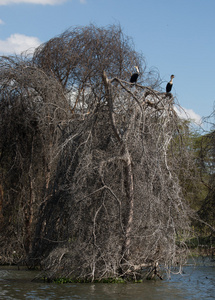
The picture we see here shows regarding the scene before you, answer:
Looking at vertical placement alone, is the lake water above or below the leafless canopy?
below

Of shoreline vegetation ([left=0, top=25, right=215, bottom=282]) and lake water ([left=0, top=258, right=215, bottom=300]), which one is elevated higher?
shoreline vegetation ([left=0, top=25, right=215, bottom=282])

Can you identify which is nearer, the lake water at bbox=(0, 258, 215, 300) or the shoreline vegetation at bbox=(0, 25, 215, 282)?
the lake water at bbox=(0, 258, 215, 300)

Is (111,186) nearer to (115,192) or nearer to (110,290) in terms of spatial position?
(115,192)

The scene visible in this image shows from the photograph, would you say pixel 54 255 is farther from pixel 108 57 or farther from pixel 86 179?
pixel 108 57

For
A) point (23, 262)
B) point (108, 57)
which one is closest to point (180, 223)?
point (23, 262)

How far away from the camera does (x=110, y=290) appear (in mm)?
10164

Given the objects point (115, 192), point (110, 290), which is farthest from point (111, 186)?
point (110, 290)

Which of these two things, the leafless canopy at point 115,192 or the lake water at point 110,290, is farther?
the leafless canopy at point 115,192

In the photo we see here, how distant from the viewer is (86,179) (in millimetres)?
11453

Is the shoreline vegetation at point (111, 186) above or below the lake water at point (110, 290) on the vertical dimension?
above

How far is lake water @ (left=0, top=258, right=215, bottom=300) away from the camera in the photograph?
9.59m

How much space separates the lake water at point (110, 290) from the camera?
31.5ft

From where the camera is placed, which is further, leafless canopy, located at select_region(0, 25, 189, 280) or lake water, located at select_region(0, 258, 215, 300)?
leafless canopy, located at select_region(0, 25, 189, 280)

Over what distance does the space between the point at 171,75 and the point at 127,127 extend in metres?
2.31
